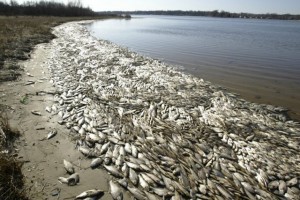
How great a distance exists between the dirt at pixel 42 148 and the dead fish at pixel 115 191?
0.12m

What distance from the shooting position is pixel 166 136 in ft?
25.2

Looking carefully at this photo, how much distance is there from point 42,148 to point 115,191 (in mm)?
2726

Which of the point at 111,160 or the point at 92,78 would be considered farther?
the point at 92,78

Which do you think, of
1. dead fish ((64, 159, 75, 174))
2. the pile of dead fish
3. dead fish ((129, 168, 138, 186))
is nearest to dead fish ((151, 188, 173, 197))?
the pile of dead fish

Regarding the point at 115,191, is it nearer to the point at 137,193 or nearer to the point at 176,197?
the point at 137,193

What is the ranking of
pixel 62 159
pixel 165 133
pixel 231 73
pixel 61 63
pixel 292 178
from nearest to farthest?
pixel 292 178
pixel 62 159
pixel 165 133
pixel 61 63
pixel 231 73

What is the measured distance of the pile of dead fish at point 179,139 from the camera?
227 inches

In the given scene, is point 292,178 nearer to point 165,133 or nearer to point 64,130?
point 165,133

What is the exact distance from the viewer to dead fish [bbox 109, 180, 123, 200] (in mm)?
5465

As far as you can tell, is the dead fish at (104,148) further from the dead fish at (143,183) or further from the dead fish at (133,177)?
the dead fish at (143,183)

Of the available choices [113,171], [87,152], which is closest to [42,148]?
[87,152]

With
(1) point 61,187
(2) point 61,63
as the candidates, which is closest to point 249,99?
(1) point 61,187

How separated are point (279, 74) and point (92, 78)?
12.8 meters

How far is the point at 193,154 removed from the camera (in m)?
6.85
